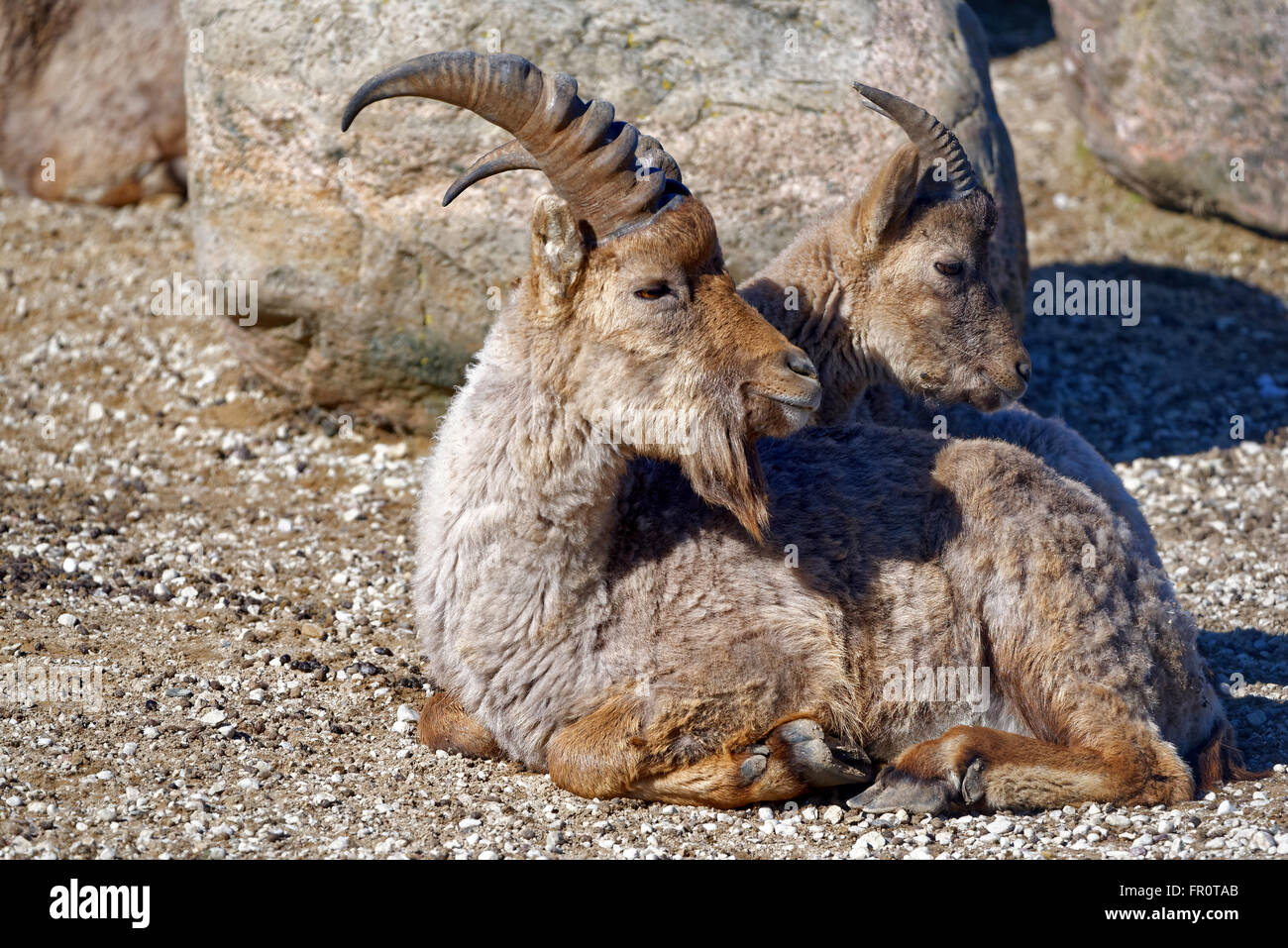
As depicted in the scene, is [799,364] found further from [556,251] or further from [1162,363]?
[1162,363]

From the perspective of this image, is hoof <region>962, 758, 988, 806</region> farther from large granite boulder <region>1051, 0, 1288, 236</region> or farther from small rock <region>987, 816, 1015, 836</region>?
large granite boulder <region>1051, 0, 1288, 236</region>

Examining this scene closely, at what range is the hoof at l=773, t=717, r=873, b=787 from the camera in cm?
691

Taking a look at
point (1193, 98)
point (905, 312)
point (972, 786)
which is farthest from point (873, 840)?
point (1193, 98)

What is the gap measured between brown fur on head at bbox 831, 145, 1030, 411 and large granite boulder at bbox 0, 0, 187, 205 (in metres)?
9.03

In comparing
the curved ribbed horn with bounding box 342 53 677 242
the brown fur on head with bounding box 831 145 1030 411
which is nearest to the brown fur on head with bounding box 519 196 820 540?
the curved ribbed horn with bounding box 342 53 677 242

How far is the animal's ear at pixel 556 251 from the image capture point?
6711 mm

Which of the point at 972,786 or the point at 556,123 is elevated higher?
the point at 556,123

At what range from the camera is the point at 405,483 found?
37.4 ft

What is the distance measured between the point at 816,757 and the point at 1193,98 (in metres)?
10.8

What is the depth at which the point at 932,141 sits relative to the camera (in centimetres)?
945

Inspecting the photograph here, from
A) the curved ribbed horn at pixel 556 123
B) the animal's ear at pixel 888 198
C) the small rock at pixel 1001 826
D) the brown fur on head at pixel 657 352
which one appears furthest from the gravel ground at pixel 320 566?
the animal's ear at pixel 888 198

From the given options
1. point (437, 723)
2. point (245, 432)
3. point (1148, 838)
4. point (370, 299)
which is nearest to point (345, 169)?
point (370, 299)

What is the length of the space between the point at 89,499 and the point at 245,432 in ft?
5.19

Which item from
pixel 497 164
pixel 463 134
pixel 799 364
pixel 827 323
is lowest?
pixel 799 364
